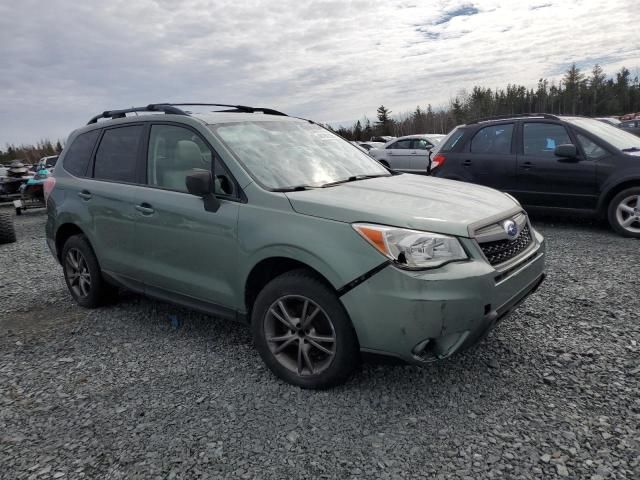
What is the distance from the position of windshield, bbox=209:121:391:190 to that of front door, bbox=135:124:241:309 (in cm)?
20

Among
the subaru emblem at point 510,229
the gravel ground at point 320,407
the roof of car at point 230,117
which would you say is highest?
the roof of car at point 230,117

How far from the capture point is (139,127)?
4035mm

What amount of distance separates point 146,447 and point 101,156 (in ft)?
9.51

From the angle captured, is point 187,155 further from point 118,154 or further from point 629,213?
point 629,213

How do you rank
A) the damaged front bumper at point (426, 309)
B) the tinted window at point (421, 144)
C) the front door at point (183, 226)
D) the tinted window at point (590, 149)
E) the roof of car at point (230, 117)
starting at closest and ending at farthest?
the damaged front bumper at point (426, 309)
the front door at point (183, 226)
the roof of car at point (230, 117)
the tinted window at point (590, 149)
the tinted window at point (421, 144)

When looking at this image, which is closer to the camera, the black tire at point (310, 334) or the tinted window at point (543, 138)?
the black tire at point (310, 334)

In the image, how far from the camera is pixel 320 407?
282 cm

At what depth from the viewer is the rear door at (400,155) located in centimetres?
1689

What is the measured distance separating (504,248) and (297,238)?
4.19 ft

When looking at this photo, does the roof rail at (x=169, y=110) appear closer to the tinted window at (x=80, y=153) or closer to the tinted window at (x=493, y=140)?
the tinted window at (x=80, y=153)

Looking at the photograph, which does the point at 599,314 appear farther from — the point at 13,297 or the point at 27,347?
the point at 13,297

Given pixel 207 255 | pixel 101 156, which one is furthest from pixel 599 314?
pixel 101 156

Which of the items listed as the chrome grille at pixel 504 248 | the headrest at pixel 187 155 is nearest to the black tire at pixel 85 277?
the headrest at pixel 187 155

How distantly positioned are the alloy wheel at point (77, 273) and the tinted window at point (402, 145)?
13861 mm
